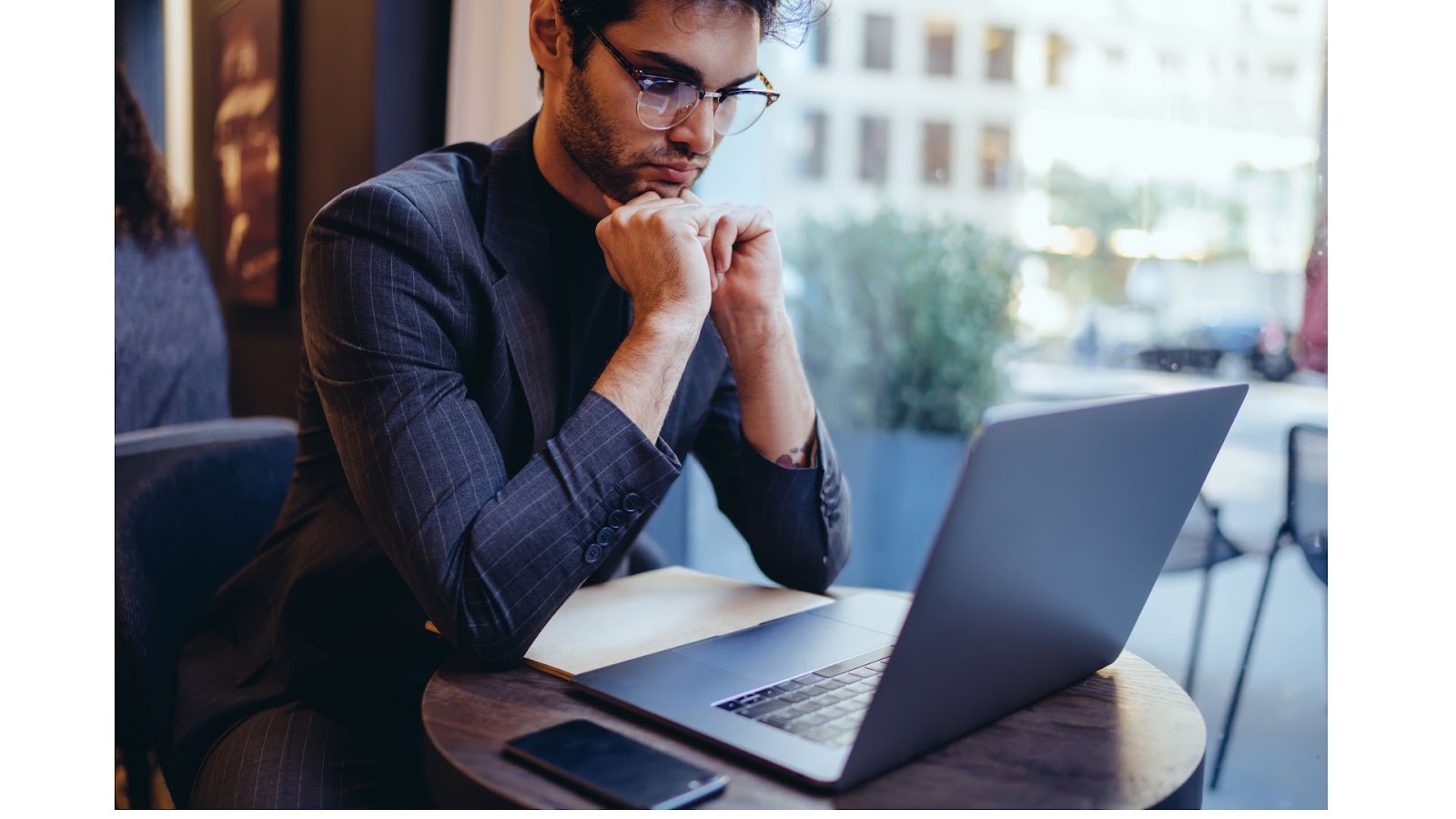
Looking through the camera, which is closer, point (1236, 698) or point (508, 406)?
point (508, 406)

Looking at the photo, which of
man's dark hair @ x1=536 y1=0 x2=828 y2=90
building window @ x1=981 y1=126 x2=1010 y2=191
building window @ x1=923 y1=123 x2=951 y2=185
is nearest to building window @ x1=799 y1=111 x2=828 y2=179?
building window @ x1=923 y1=123 x2=951 y2=185

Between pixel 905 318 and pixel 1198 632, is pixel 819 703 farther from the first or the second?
pixel 905 318

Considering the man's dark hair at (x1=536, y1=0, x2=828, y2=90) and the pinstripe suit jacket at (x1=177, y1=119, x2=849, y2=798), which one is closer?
the pinstripe suit jacket at (x1=177, y1=119, x2=849, y2=798)

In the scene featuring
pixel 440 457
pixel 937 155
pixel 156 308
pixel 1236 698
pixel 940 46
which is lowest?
pixel 1236 698

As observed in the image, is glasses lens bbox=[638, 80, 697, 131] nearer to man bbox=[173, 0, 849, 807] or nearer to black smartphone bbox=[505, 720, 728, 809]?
man bbox=[173, 0, 849, 807]

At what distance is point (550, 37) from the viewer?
1.40m

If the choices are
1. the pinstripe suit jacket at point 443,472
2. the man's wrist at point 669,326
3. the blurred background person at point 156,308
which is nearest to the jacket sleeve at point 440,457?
the pinstripe suit jacket at point 443,472

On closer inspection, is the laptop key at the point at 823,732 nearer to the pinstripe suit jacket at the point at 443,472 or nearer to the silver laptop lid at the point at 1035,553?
the silver laptop lid at the point at 1035,553

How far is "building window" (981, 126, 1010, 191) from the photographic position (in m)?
3.93

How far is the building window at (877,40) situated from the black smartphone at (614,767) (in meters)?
3.66

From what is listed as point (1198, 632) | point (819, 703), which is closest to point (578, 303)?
point (819, 703)

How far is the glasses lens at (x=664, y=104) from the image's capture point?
128 centimetres

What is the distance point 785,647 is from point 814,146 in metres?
3.21

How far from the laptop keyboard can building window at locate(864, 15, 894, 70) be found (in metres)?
3.47
